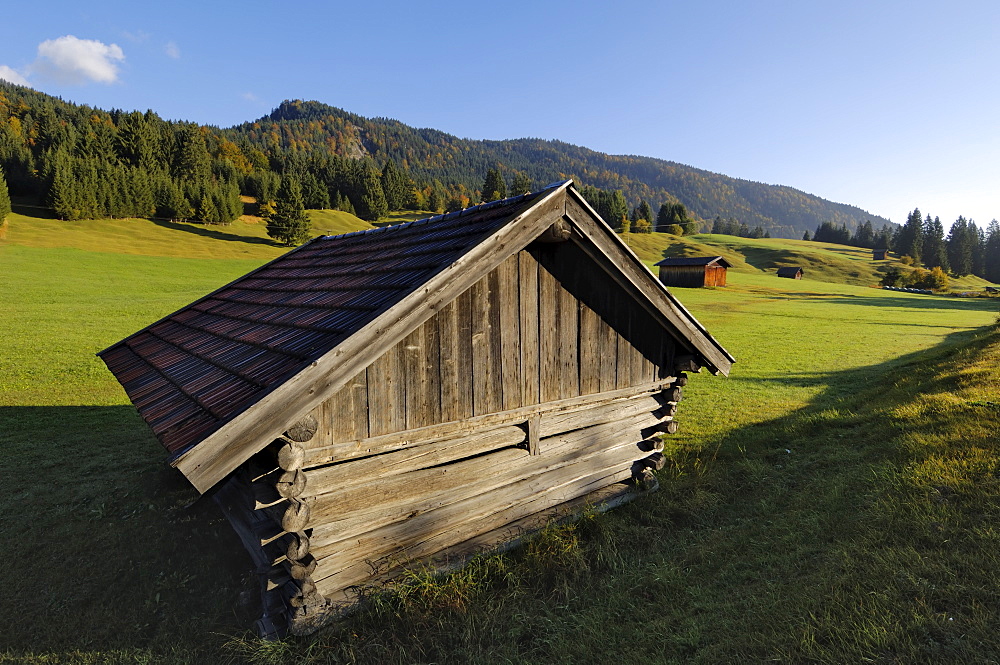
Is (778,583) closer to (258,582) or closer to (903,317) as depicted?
(258,582)

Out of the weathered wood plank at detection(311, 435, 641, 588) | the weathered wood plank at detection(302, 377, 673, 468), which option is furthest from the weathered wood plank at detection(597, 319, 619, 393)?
the weathered wood plank at detection(311, 435, 641, 588)

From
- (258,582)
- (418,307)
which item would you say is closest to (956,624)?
(418,307)

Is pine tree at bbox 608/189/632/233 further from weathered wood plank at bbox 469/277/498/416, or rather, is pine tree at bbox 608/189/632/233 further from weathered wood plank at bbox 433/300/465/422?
weathered wood plank at bbox 433/300/465/422

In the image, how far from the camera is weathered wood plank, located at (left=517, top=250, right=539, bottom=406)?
210 inches

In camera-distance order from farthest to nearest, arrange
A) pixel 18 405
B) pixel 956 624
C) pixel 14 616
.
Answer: pixel 18 405
pixel 14 616
pixel 956 624

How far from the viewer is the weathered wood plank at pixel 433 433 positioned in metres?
4.27

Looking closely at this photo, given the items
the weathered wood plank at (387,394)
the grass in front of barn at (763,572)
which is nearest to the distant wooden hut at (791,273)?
the grass in front of barn at (763,572)

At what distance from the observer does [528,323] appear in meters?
5.45

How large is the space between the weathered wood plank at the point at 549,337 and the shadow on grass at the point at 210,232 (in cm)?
7302

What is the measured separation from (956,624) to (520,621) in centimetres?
340

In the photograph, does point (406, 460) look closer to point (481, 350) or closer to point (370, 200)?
point (481, 350)

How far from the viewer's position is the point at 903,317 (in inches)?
1353

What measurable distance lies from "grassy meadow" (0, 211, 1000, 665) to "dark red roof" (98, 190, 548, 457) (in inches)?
86.6

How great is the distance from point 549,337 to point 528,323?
1.20 feet
